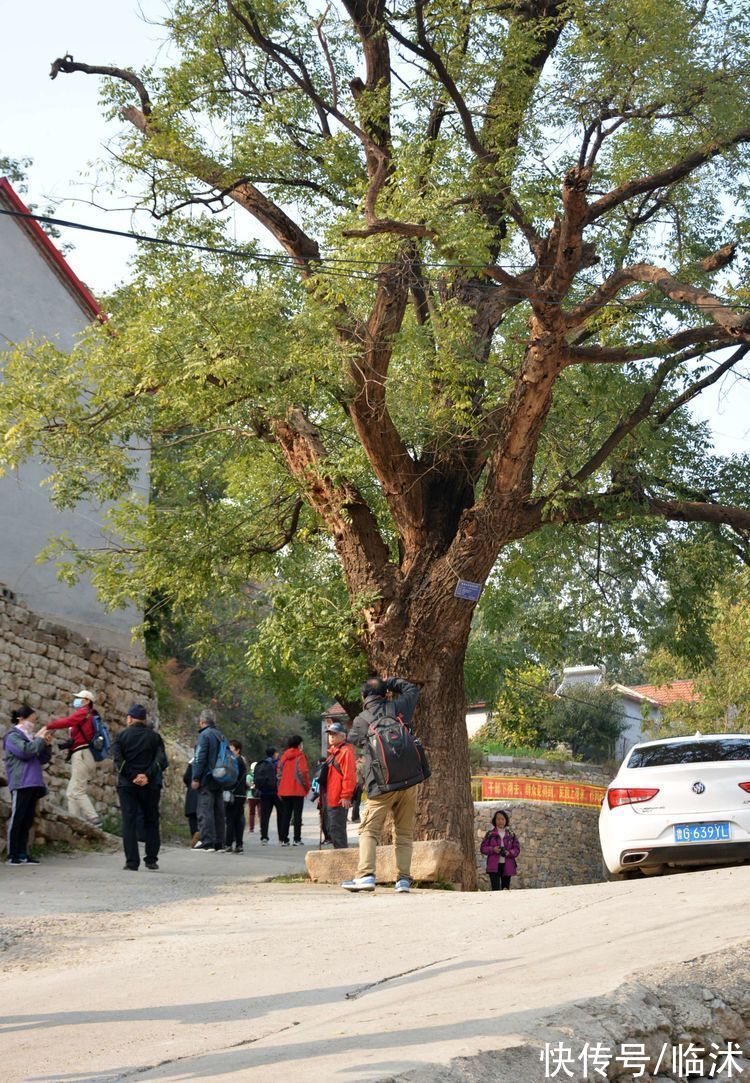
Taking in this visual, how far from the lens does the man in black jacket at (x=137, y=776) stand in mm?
12289

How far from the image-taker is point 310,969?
6.55 meters

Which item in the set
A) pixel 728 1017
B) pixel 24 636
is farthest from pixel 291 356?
pixel 728 1017

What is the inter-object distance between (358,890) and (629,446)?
6258mm

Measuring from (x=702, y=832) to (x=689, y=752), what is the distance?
106 centimetres

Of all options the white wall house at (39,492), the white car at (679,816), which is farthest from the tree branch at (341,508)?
the white wall house at (39,492)

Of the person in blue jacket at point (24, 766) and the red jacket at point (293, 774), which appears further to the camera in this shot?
the red jacket at point (293, 774)

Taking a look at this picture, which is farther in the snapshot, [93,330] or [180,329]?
[93,330]

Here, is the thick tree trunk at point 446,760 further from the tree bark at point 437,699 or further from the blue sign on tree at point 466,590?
the blue sign on tree at point 466,590

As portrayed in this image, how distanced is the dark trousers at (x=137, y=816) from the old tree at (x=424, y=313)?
2743mm

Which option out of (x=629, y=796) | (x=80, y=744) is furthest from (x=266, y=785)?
(x=629, y=796)

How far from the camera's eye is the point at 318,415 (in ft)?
49.0

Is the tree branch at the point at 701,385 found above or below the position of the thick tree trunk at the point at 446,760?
above

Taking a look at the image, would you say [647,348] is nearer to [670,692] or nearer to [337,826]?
[337,826]

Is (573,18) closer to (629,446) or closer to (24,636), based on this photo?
(629,446)
